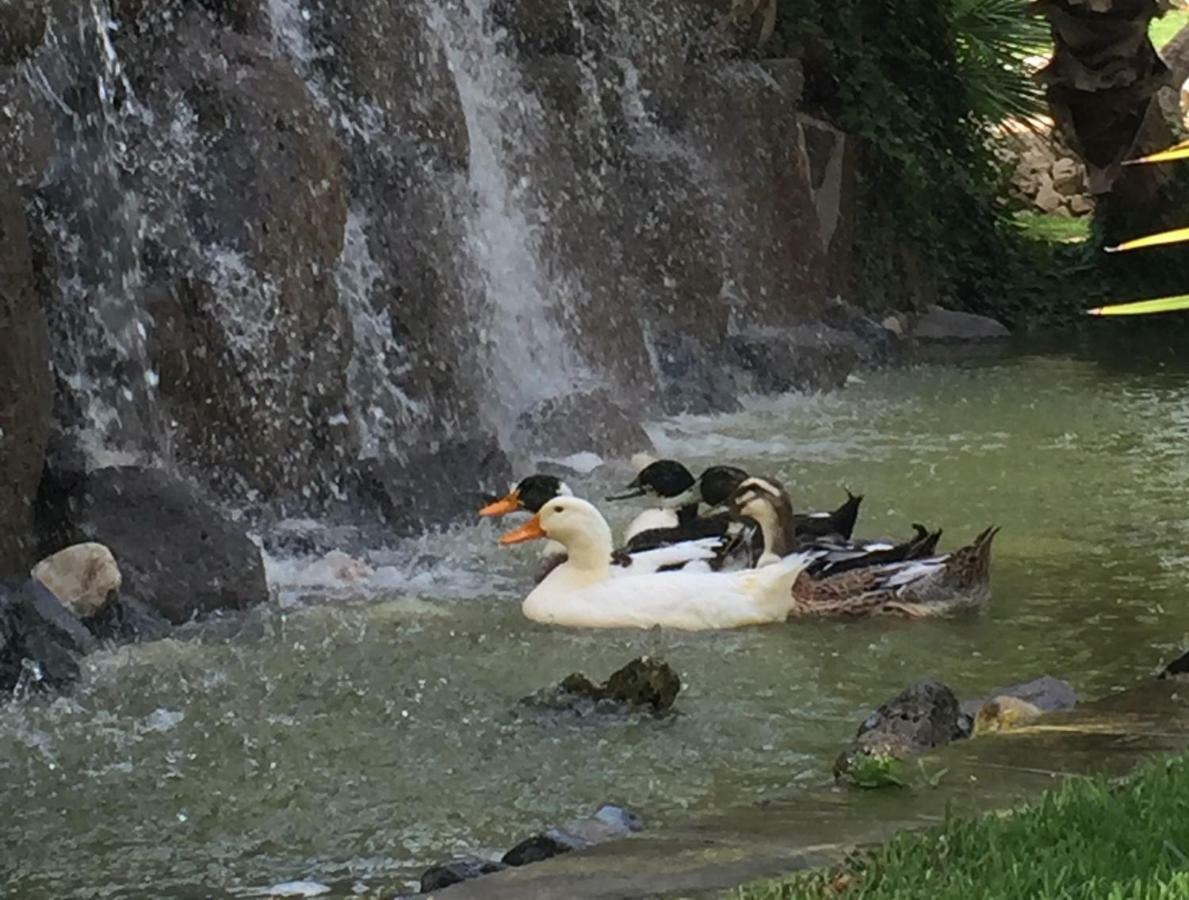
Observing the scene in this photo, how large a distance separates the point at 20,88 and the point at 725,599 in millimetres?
3250

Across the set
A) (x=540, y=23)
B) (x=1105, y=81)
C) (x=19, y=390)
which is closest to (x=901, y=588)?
(x=19, y=390)

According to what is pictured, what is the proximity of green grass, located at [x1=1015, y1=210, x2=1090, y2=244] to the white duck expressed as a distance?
15155 millimetres

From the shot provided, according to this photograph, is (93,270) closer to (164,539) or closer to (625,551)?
(164,539)

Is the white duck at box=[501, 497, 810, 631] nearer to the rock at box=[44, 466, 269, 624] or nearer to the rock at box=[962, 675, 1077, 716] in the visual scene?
the rock at box=[44, 466, 269, 624]

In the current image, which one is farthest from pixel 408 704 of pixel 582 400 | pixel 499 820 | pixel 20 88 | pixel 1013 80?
pixel 1013 80

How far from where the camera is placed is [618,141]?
51.8 ft

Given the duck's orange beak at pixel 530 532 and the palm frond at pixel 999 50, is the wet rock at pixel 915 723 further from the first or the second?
the palm frond at pixel 999 50

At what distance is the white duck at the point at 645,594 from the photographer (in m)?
7.69

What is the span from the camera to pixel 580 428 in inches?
466

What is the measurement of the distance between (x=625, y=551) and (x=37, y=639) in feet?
7.48

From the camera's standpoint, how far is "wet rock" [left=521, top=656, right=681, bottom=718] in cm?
643

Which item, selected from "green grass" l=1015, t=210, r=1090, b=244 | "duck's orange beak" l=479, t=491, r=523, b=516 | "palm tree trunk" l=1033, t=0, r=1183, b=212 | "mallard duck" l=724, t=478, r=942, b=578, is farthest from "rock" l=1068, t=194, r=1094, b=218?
"mallard duck" l=724, t=478, r=942, b=578

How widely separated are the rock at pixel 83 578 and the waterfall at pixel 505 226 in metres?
4.60

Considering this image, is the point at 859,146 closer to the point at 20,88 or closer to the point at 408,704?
the point at 20,88
